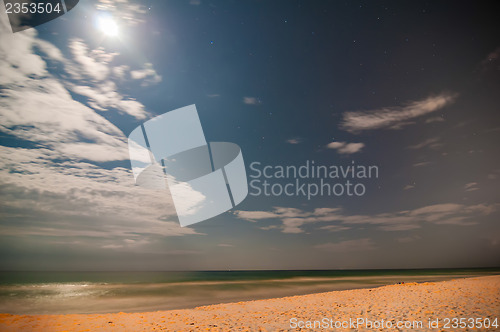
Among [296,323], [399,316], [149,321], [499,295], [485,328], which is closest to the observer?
[485,328]

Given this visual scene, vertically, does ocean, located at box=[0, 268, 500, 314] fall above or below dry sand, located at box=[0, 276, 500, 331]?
below

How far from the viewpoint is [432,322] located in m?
6.98

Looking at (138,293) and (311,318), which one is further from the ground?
(311,318)

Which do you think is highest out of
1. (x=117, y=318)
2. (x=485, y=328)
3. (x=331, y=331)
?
(x=485, y=328)

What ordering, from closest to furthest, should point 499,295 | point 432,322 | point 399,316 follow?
point 432,322
point 399,316
point 499,295

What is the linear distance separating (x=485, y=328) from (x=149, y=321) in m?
12.4

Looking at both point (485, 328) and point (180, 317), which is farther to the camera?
point (180, 317)

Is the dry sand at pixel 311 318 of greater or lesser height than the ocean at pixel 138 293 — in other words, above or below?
above

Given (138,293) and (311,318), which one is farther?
(138,293)

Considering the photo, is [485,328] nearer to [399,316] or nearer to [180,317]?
[399,316]

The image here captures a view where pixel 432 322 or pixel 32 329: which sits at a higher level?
pixel 432 322

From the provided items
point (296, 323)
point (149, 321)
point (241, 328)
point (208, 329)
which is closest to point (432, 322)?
point (296, 323)

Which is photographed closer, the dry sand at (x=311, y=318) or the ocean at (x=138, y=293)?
the dry sand at (x=311, y=318)

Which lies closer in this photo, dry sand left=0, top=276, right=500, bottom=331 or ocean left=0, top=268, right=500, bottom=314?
dry sand left=0, top=276, right=500, bottom=331
